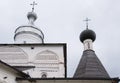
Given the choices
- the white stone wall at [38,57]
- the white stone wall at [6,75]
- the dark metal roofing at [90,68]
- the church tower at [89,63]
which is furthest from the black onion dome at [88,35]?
the white stone wall at [6,75]

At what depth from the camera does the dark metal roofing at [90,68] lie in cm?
1304

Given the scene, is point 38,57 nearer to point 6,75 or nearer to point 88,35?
point 6,75

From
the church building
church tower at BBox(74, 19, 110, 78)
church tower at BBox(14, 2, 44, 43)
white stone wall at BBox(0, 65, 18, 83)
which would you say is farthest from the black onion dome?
white stone wall at BBox(0, 65, 18, 83)

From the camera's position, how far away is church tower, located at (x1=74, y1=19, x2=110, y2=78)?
1317 centimetres

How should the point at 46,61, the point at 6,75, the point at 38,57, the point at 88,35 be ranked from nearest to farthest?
the point at 6,75 < the point at 46,61 < the point at 38,57 < the point at 88,35

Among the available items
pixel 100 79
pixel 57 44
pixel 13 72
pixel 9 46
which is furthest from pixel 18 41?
pixel 100 79

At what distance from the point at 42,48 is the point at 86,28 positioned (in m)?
4.17

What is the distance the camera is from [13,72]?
37.6 ft

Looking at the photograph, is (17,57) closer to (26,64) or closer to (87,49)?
(26,64)

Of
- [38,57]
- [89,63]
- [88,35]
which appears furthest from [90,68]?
[88,35]

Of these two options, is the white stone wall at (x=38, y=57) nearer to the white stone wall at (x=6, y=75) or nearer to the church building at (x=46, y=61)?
the church building at (x=46, y=61)

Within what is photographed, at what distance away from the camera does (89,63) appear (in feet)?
46.3

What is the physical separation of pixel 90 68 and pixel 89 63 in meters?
0.56

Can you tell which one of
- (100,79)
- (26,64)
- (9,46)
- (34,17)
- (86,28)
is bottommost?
(100,79)
